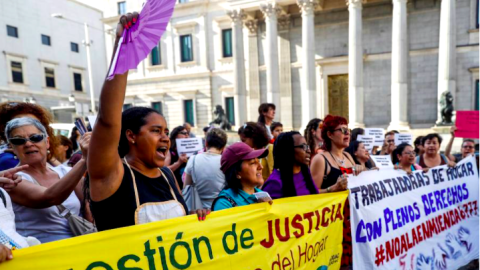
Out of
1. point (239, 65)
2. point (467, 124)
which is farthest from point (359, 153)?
point (239, 65)

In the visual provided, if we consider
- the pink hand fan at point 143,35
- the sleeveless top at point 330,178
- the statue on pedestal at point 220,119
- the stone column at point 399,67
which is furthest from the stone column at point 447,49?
the pink hand fan at point 143,35

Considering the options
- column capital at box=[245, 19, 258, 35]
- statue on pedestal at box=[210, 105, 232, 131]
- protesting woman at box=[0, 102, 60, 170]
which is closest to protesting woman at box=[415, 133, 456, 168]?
protesting woman at box=[0, 102, 60, 170]

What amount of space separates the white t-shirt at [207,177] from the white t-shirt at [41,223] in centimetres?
182

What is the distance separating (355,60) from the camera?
1873cm

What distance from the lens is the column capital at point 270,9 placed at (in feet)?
68.7

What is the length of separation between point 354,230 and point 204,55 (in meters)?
24.8

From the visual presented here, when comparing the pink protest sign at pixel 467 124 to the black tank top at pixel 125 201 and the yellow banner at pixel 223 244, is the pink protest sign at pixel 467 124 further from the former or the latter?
the black tank top at pixel 125 201

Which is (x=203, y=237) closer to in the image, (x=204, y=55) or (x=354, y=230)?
(x=354, y=230)

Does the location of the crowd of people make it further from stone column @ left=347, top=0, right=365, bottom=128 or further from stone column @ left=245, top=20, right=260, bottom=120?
stone column @ left=245, top=20, right=260, bottom=120

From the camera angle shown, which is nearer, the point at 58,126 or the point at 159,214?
the point at 159,214

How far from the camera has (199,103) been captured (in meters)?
27.1

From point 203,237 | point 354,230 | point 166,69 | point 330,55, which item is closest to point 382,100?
point 330,55

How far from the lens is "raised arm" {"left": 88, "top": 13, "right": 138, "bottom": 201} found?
1368 mm

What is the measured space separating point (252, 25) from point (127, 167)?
77.2 feet
